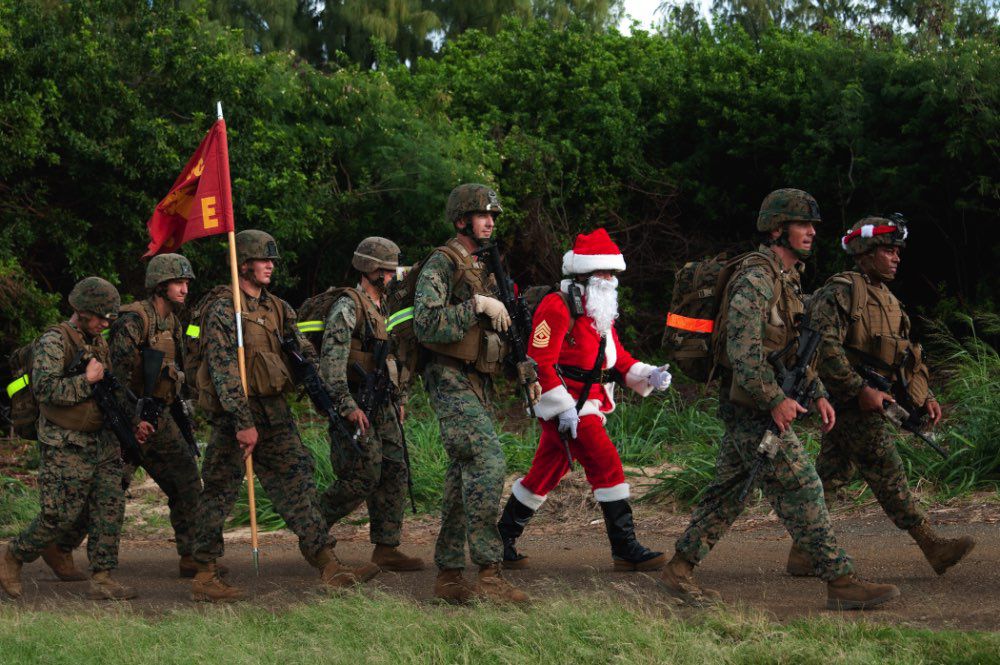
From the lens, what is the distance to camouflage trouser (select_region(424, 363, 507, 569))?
6.71 meters

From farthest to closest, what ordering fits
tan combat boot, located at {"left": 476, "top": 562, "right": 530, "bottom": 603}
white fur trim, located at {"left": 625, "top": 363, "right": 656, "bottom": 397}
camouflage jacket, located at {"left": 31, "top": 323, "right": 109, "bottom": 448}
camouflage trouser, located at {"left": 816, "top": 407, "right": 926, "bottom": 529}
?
white fur trim, located at {"left": 625, "top": 363, "right": 656, "bottom": 397}, camouflage jacket, located at {"left": 31, "top": 323, "right": 109, "bottom": 448}, camouflage trouser, located at {"left": 816, "top": 407, "right": 926, "bottom": 529}, tan combat boot, located at {"left": 476, "top": 562, "right": 530, "bottom": 603}

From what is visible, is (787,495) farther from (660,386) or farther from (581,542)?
(581,542)

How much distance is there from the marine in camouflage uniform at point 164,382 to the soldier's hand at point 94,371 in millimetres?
422

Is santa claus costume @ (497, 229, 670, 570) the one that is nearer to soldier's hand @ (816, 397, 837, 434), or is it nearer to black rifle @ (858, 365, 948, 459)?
black rifle @ (858, 365, 948, 459)

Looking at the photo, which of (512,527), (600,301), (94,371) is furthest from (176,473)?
(600,301)

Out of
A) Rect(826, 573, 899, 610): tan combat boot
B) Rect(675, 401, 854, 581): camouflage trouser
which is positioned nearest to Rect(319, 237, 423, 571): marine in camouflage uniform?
Rect(675, 401, 854, 581): camouflage trouser

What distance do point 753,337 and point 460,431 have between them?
1656 millimetres

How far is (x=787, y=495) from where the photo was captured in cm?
630

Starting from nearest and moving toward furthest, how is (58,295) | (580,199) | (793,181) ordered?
1. (58,295)
2. (793,181)
3. (580,199)

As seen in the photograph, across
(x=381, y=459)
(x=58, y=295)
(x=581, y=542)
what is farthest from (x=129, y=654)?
(x=58, y=295)

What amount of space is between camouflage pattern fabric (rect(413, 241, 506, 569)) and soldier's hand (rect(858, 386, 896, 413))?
204cm

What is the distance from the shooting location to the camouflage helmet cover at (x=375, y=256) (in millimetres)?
8352

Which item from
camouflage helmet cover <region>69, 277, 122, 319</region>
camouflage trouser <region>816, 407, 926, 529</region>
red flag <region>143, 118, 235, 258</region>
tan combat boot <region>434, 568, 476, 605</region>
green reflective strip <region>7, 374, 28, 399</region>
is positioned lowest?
tan combat boot <region>434, 568, 476, 605</region>

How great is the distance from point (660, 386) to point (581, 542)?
1918 mm
